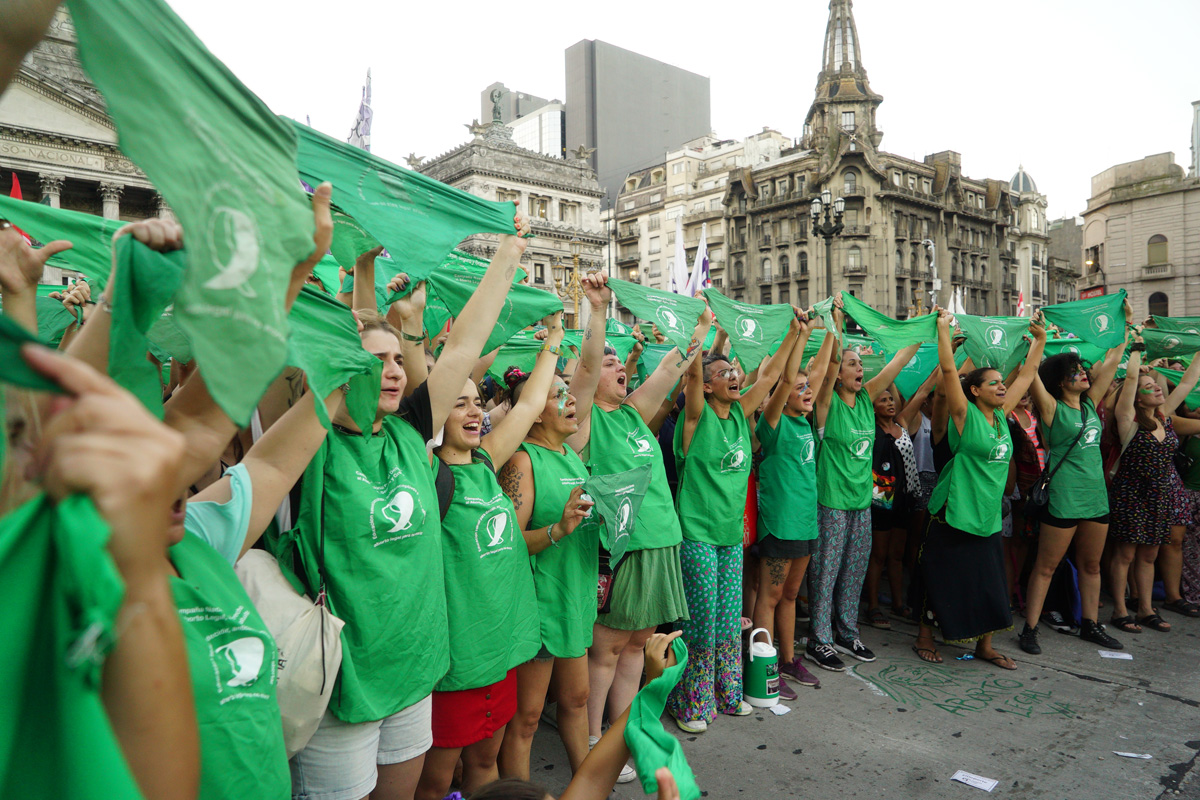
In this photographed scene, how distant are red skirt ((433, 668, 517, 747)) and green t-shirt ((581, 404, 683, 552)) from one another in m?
1.14

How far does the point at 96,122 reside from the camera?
2847 cm

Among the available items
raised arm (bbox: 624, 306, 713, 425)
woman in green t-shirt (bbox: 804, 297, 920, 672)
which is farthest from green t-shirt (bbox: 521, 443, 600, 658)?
woman in green t-shirt (bbox: 804, 297, 920, 672)

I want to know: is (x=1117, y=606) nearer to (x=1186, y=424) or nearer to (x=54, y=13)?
(x=1186, y=424)

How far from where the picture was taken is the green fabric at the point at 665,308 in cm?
415

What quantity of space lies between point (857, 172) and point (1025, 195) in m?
26.0

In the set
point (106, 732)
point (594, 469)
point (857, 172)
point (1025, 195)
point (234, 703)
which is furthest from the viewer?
point (1025, 195)

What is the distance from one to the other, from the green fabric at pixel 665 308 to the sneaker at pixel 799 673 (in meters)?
2.44

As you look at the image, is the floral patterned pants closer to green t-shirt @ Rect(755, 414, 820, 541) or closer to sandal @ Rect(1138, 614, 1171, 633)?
green t-shirt @ Rect(755, 414, 820, 541)

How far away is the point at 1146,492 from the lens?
616cm

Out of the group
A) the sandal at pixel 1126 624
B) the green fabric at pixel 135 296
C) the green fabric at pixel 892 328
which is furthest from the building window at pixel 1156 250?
the green fabric at pixel 135 296

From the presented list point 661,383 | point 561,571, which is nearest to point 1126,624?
point 661,383

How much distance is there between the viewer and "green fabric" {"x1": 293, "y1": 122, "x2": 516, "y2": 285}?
2271 mm

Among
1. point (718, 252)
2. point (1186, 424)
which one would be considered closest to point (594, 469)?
point (1186, 424)

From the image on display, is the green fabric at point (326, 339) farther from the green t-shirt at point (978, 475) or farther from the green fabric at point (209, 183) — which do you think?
the green t-shirt at point (978, 475)
